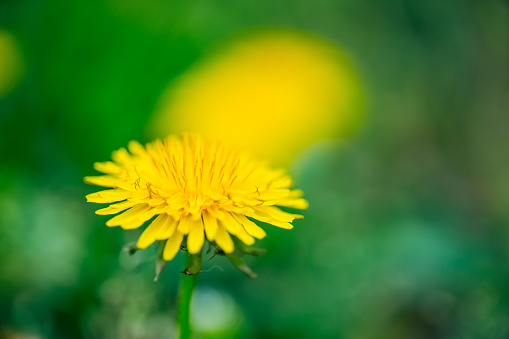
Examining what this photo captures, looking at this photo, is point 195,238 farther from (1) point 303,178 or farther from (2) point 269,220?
(1) point 303,178

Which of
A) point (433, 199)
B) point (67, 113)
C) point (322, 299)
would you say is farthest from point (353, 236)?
point (67, 113)

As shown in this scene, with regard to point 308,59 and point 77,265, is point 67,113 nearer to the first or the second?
point 77,265

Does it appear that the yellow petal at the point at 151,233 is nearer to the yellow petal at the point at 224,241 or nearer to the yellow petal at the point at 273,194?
the yellow petal at the point at 224,241

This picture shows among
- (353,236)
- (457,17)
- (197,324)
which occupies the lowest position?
(197,324)

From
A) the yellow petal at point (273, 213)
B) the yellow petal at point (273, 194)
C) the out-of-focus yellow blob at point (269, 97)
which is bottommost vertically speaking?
the yellow petal at point (273, 213)

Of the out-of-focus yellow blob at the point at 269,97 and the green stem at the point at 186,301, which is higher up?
the out-of-focus yellow blob at the point at 269,97

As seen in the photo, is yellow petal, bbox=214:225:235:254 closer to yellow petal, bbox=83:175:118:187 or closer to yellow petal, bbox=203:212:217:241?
yellow petal, bbox=203:212:217:241

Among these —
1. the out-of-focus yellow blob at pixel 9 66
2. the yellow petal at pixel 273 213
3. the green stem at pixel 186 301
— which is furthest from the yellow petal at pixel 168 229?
the out-of-focus yellow blob at pixel 9 66

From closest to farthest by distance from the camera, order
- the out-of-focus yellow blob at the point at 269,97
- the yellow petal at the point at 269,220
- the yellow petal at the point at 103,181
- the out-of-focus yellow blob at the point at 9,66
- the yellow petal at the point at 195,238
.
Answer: the yellow petal at the point at 195,238
the yellow petal at the point at 269,220
the yellow petal at the point at 103,181
the out-of-focus yellow blob at the point at 9,66
the out-of-focus yellow blob at the point at 269,97
